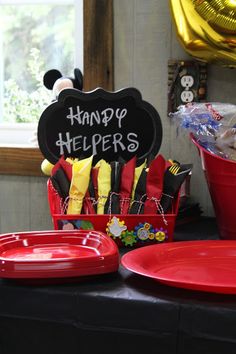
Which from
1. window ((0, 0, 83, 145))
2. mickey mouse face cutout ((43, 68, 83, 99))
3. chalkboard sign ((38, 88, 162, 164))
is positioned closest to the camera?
chalkboard sign ((38, 88, 162, 164))

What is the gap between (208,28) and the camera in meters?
1.54

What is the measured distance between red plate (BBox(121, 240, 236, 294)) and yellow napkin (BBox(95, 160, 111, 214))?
185mm

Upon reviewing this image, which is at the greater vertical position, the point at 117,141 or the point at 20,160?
the point at 117,141

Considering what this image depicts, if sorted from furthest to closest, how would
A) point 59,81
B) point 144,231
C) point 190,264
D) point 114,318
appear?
point 59,81 → point 144,231 → point 190,264 → point 114,318

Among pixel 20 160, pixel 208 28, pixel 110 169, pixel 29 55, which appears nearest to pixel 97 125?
pixel 110 169

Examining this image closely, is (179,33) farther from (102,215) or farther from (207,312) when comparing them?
(207,312)

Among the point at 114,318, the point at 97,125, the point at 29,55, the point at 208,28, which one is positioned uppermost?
the point at 208,28

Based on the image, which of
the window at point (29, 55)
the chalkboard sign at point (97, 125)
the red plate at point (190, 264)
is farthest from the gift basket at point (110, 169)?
the window at point (29, 55)

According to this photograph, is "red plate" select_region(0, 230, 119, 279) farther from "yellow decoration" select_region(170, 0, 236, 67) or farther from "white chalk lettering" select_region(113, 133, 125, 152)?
"yellow decoration" select_region(170, 0, 236, 67)

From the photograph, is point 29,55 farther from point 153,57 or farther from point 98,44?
point 153,57

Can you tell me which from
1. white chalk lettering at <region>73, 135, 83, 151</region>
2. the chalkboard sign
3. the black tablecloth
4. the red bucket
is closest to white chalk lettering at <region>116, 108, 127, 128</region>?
the chalkboard sign

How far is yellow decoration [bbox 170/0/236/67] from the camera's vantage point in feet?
4.96

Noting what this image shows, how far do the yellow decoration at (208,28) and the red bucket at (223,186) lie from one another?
349 mm

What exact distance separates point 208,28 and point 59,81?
508mm
